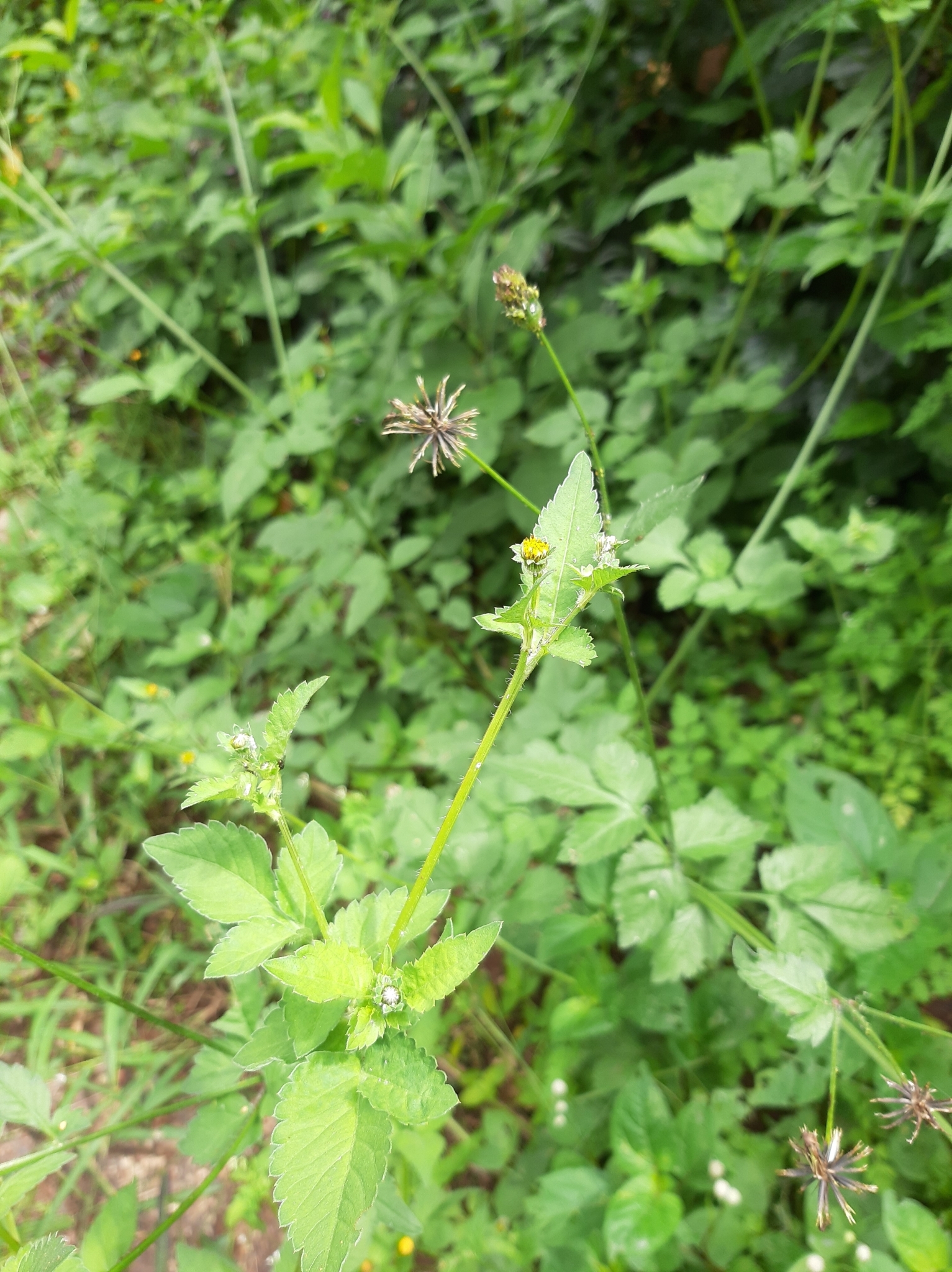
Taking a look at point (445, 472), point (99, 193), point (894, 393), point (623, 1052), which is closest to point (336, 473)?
point (445, 472)

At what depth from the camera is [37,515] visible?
2814 mm

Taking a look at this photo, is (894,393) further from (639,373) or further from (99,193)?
(99,193)

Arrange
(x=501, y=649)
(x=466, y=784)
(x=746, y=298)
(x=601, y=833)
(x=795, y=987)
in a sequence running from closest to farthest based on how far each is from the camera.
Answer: (x=466, y=784) < (x=795, y=987) < (x=601, y=833) < (x=746, y=298) < (x=501, y=649)

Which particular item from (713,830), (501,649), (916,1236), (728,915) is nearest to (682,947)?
(728,915)

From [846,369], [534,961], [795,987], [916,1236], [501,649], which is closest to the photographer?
[795,987]

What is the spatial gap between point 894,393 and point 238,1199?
263 cm

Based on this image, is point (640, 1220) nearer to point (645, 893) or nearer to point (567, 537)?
point (645, 893)

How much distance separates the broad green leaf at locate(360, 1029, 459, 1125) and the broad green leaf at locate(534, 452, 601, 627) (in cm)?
43

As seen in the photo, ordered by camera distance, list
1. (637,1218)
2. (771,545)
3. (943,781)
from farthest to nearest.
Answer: (943,781) < (771,545) < (637,1218)

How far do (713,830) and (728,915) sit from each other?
0.46 feet

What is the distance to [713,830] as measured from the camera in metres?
1.13

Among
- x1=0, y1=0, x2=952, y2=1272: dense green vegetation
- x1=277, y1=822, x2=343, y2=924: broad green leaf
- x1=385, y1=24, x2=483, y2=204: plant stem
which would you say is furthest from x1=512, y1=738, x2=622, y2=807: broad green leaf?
x1=385, y1=24, x2=483, y2=204: plant stem

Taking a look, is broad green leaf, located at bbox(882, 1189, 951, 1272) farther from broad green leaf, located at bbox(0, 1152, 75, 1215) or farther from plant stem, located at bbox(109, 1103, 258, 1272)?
broad green leaf, located at bbox(0, 1152, 75, 1215)

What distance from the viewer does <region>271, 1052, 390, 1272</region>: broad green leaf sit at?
1.83 ft
